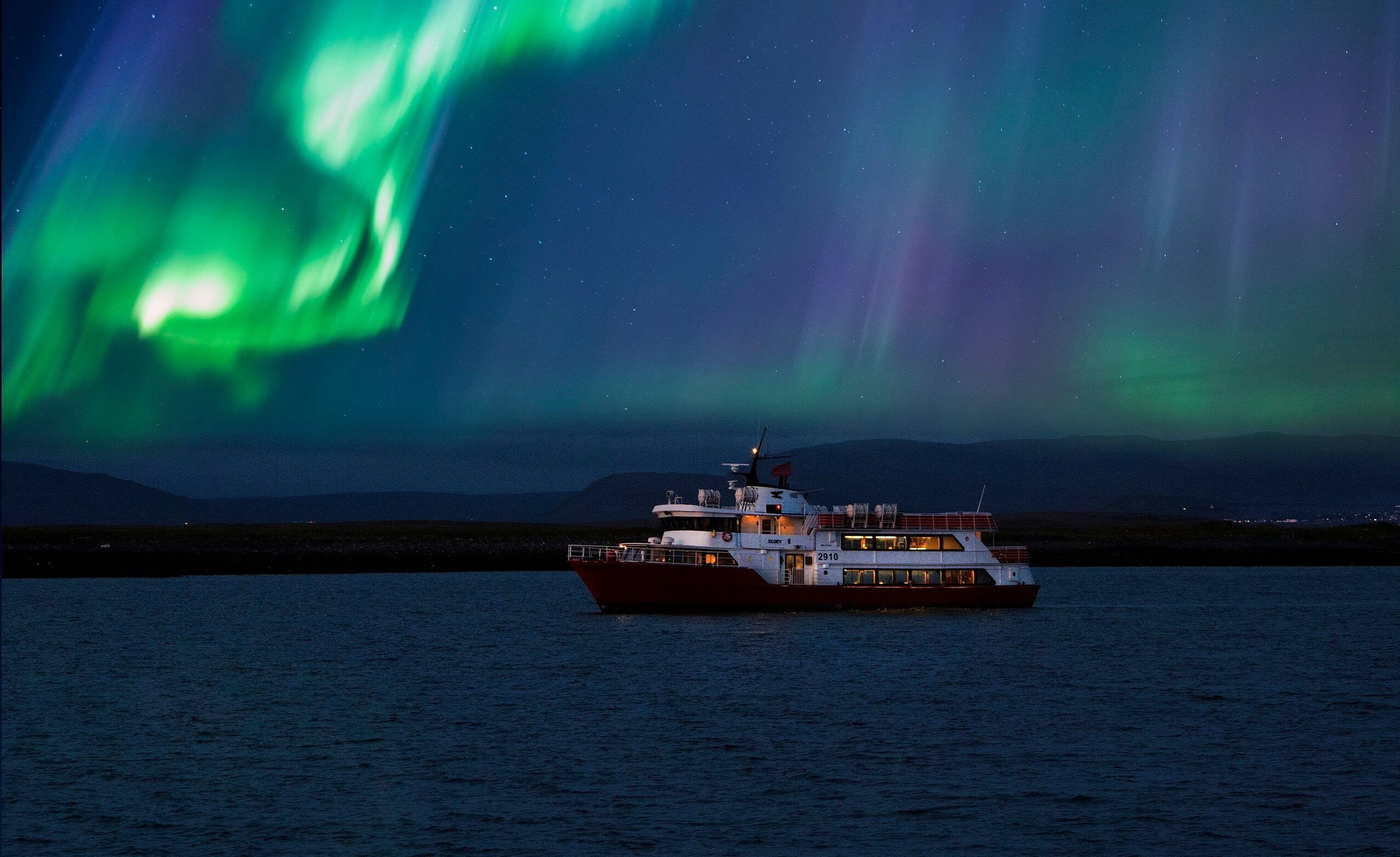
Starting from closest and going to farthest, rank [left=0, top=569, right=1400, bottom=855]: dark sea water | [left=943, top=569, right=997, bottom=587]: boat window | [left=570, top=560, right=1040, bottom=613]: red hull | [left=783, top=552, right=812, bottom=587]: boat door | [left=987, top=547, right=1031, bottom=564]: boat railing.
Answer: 1. [left=0, top=569, right=1400, bottom=855]: dark sea water
2. [left=570, top=560, right=1040, bottom=613]: red hull
3. [left=783, top=552, right=812, bottom=587]: boat door
4. [left=943, top=569, right=997, bottom=587]: boat window
5. [left=987, top=547, right=1031, bottom=564]: boat railing

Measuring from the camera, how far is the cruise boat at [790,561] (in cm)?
Result: 7412

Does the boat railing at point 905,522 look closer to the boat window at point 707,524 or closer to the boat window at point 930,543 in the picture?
the boat window at point 930,543

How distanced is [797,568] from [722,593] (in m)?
5.60

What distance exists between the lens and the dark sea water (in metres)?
28.0

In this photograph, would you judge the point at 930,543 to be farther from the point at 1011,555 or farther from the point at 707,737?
the point at 707,737

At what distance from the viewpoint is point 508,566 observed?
161125mm

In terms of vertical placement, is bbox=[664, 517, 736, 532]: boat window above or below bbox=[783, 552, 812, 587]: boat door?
above

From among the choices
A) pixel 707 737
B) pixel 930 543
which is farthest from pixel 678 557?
pixel 707 737

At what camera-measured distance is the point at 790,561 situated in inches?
3036

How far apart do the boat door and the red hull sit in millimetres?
1265

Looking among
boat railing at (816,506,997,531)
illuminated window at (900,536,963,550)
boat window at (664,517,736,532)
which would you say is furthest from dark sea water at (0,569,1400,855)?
boat railing at (816,506,997,531)

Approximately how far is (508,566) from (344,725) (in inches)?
4700

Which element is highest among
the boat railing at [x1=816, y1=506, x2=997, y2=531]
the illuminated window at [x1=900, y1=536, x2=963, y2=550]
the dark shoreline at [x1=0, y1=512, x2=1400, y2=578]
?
the boat railing at [x1=816, y1=506, x2=997, y2=531]

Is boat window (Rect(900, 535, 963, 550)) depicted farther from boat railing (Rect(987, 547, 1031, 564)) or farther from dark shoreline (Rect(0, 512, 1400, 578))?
dark shoreline (Rect(0, 512, 1400, 578))
